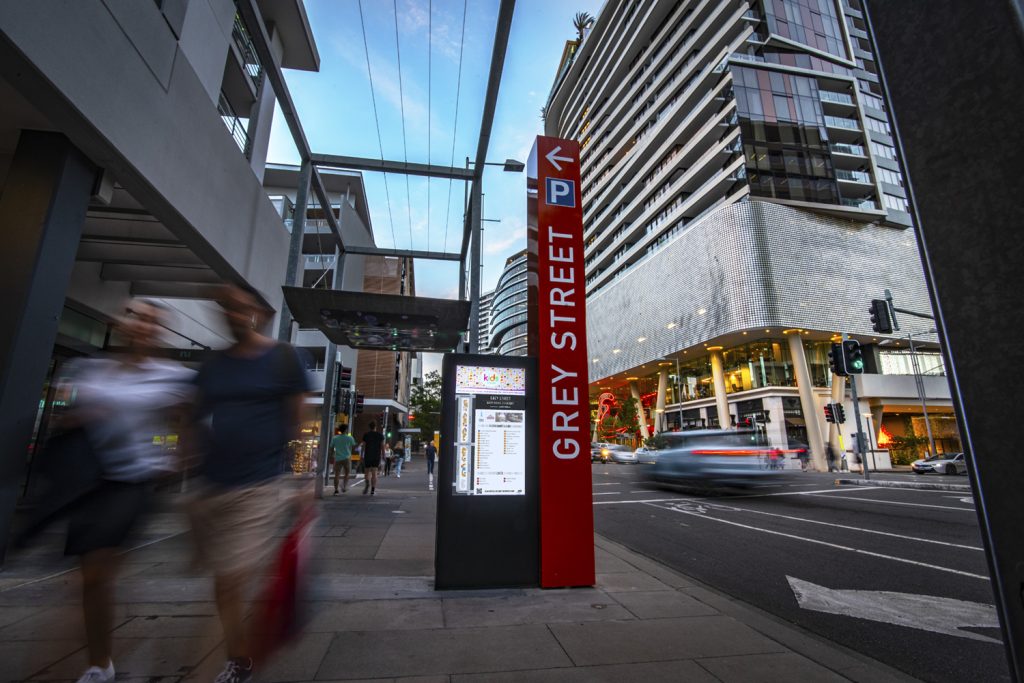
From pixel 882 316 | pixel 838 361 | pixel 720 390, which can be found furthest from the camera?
pixel 720 390

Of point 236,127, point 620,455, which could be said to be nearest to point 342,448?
point 236,127

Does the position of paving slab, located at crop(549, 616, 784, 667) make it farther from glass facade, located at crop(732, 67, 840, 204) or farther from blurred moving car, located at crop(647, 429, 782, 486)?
glass facade, located at crop(732, 67, 840, 204)

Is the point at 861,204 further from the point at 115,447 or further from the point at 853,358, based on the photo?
the point at 115,447

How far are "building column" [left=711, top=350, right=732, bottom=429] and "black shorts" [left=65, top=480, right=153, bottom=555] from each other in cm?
4149

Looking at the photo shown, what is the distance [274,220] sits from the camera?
1031 centimetres

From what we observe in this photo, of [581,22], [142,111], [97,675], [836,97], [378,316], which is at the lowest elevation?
[97,675]

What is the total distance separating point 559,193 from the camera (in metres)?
5.24

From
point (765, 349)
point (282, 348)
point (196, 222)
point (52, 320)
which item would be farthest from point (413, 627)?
point (765, 349)

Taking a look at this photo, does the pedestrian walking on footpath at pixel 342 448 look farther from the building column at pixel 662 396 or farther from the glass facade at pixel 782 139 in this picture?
the building column at pixel 662 396

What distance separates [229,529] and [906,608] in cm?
533

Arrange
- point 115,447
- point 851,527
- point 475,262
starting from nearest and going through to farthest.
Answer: point 115,447, point 851,527, point 475,262

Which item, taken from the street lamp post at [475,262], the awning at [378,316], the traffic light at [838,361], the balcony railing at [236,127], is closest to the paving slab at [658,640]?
the street lamp post at [475,262]

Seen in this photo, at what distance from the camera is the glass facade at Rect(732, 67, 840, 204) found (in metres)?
38.5

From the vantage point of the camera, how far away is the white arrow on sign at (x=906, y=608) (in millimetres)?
3771
